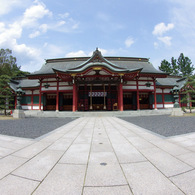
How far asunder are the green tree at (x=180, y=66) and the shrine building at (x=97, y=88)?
35111mm

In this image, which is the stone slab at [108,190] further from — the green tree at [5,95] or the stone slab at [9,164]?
the green tree at [5,95]

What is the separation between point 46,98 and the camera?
1697 cm

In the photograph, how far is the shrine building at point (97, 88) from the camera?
13.6 meters

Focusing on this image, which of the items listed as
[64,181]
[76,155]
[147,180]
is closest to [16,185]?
[64,181]

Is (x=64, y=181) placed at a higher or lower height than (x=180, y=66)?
lower

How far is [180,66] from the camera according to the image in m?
47.2

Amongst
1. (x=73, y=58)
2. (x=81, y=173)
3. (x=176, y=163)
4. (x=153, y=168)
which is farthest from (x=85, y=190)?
(x=73, y=58)

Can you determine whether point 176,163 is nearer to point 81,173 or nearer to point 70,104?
point 81,173

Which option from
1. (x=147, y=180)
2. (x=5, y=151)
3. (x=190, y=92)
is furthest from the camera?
(x=190, y=92)

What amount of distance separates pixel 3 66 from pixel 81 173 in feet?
119

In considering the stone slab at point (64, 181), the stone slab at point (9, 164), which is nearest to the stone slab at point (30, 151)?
the stone slab at point (9, 164)

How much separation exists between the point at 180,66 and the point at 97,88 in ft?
164

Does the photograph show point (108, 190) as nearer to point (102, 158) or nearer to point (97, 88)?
point (102, 158)

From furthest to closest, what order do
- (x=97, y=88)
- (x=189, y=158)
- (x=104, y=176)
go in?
(x=97, y=88) < (x=189, y=158) < (x=104, y=176)
